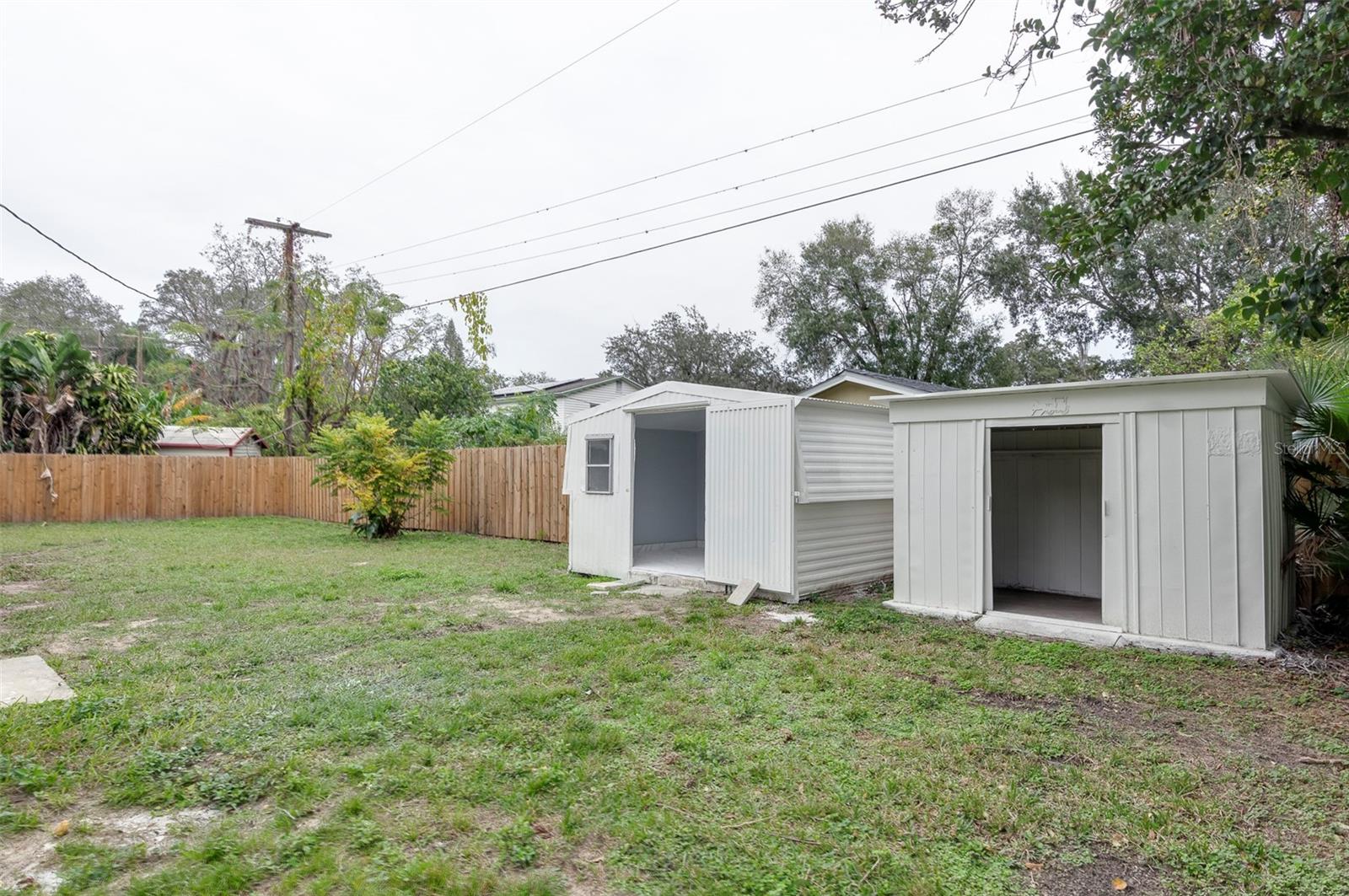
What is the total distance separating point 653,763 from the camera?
3.11 metres

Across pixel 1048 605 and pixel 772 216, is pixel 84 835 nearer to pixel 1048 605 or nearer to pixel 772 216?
pixel 1048 605

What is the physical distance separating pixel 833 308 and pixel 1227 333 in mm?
11140

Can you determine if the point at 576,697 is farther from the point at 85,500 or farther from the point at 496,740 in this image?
the point at 85,500

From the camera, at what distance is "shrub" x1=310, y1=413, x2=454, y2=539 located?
38.8ft

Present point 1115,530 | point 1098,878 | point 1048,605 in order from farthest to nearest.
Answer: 1. point 1048,605
2. point 1115,530
3. point 1098,878

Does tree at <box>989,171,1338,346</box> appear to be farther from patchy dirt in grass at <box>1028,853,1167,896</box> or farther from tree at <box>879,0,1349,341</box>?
patchy dirt in grass at <box>1028,853,1167,896</box>

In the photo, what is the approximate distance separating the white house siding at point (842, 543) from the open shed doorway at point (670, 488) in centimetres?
295

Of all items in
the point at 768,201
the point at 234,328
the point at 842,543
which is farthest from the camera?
the point at 234,328

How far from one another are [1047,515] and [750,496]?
3.40 metres

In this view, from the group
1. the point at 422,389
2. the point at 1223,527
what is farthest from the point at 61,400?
the point at 1223,527

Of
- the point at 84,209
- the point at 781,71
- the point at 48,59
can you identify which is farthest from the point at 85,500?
the point at 781,71

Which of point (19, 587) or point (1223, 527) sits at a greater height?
point (1223, 527)

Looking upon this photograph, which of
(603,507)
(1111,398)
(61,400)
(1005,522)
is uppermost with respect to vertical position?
(61,400)

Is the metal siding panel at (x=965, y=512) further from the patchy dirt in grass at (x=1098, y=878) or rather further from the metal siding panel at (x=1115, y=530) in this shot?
the patchy dirt in grass at (x=1098, y=878)
